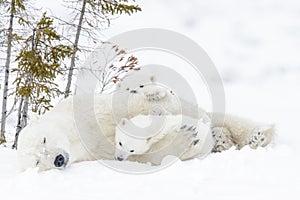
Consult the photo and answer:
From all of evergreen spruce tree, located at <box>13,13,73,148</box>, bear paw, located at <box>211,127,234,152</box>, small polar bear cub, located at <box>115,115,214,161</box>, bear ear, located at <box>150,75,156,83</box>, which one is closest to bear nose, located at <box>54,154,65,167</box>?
small polar bear cub, located at <box>115,115,214,161</box>

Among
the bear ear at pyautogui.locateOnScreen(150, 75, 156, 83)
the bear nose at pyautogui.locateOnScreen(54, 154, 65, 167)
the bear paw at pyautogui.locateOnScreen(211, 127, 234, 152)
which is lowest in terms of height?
the bear nose at pyautogui.locateOnScreen(54, 154, 65, 167)

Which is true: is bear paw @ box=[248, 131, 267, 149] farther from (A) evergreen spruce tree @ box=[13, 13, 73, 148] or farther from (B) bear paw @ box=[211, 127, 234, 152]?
(A) evergreen spruce tree @ box=[13, 13, 73, 148]

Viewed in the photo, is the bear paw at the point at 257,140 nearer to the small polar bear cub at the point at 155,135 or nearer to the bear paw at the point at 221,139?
the bear paw at the point at 221,139

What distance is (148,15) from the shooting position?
2683cm

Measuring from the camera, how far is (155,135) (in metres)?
3.82

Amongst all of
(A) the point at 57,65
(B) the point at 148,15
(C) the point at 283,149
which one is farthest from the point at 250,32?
(C) the point at 283,149

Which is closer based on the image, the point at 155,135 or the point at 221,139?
the point at 155,135

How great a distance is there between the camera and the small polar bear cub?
3.79m

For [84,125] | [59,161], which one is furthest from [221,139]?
[59,161]

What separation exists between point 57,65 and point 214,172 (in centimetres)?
593

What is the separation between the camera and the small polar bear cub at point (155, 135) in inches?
149

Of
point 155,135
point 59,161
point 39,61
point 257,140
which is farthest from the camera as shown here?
point 39,61

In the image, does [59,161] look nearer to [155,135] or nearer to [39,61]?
[155,135]

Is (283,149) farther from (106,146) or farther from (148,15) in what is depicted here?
(148,15)
